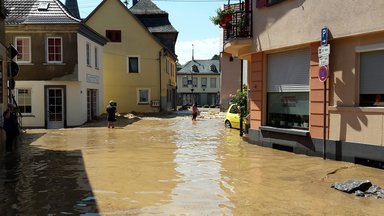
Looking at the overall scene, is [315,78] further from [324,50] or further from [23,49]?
[23,49]

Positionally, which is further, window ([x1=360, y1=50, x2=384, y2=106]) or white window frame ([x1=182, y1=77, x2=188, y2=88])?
white window frame ([x1=182, y1=77, x2=188, y2=88])

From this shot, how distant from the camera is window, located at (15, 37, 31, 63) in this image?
84.5 ft

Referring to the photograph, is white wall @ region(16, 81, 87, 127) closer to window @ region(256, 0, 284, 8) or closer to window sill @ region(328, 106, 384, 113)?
window @ region(256, 0, 284, 8)

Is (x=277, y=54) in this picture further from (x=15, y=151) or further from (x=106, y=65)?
(x=106, y=65)

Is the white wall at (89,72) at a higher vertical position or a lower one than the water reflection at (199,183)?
higher

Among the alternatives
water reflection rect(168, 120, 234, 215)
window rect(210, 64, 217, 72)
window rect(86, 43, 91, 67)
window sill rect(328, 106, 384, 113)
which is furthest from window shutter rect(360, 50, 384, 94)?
window rect(210, 64, 217, 72)

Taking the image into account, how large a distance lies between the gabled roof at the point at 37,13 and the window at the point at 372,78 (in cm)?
1817

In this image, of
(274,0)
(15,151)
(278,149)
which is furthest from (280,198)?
(15,151)

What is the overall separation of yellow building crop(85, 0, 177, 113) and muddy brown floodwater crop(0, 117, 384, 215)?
79.4 feet

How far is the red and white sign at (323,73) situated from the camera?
11820 millimetres

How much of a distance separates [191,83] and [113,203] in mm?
75730

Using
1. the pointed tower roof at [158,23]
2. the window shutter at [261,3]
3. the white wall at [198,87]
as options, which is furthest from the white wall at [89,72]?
the white wall at [198,87]

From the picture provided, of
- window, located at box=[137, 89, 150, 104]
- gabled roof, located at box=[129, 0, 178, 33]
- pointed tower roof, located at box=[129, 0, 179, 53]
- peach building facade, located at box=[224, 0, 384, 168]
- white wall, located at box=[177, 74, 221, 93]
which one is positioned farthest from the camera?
white wall, located at box=[177, 74, 221, 93]

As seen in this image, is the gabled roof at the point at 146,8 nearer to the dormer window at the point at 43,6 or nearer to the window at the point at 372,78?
the dormer window at the point at 43,6
